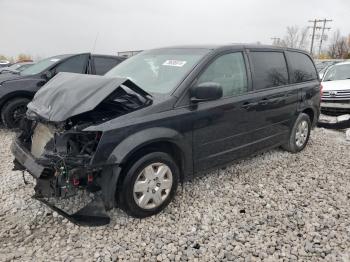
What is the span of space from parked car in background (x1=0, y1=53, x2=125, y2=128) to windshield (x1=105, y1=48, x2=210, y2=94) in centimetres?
285

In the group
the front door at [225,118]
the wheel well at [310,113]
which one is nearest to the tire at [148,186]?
the front door at [225,118]

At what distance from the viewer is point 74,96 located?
10.00 ft

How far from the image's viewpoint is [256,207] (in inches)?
140

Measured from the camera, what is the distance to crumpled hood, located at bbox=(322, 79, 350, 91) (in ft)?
26.7

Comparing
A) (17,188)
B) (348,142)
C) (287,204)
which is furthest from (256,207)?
(348,142)

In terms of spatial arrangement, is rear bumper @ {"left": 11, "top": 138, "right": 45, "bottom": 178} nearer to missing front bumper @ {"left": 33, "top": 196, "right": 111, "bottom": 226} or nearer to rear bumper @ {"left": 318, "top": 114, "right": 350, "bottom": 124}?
missing front bumper @ {"left": 33, "top": 196, "right": 111, "bottom": 226}

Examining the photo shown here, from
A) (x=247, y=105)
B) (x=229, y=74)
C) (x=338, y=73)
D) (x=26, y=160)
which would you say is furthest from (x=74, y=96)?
(x=338, y=73)

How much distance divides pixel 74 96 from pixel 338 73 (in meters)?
8.83

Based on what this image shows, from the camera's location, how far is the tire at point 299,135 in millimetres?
5203

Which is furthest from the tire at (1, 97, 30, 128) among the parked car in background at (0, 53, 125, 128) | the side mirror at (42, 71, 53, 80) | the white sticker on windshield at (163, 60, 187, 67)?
the white sticker on windshield at (163, 60, 187, 67)

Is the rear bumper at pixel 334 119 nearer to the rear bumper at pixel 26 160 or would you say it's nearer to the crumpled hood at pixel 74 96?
the crumpled hood at pixel 74 96

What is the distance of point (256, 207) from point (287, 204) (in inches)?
15.3

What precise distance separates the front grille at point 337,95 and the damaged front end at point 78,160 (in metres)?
6.68

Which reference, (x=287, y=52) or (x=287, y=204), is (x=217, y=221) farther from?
(x=287, y=52)
